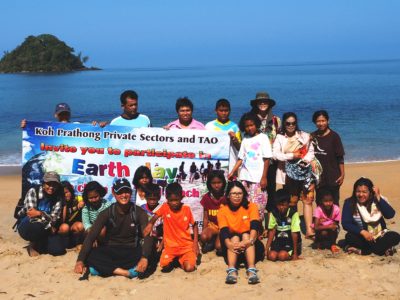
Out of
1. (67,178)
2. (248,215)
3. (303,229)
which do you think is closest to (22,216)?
(67,178)

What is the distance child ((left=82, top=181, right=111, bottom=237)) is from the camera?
19.7 feet

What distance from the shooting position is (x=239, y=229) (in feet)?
19.0

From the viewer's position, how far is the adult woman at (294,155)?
21.2ft

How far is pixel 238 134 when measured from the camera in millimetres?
6727

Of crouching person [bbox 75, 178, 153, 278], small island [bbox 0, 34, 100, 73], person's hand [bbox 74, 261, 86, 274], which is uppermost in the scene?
small island [bbox 0, 34, 100, 73]

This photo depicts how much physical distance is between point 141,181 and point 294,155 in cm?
197

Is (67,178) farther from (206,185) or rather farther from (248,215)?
(248,215)

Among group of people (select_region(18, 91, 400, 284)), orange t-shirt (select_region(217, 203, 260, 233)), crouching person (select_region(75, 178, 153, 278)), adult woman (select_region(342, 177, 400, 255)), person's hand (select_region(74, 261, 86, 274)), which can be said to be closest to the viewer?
person's hand (select_region(74, 261, 86, 274))

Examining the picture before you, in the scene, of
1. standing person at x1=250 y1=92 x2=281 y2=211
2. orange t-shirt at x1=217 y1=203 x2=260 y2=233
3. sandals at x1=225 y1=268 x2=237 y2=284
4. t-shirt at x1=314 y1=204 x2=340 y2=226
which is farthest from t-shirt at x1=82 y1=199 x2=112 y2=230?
t-shirt at x1=314 y1=204 x2=340 y2=226

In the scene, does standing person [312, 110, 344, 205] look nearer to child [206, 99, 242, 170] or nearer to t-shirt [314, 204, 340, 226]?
t-shirt [314, 204, 340, 226]

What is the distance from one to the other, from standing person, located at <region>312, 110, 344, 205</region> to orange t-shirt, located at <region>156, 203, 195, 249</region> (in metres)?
1.85

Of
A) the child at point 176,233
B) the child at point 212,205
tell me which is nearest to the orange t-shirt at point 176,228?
the child at point 176,233

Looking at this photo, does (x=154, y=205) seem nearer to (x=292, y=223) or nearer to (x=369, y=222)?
(x=292, y=223)

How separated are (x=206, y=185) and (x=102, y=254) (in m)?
1.65
